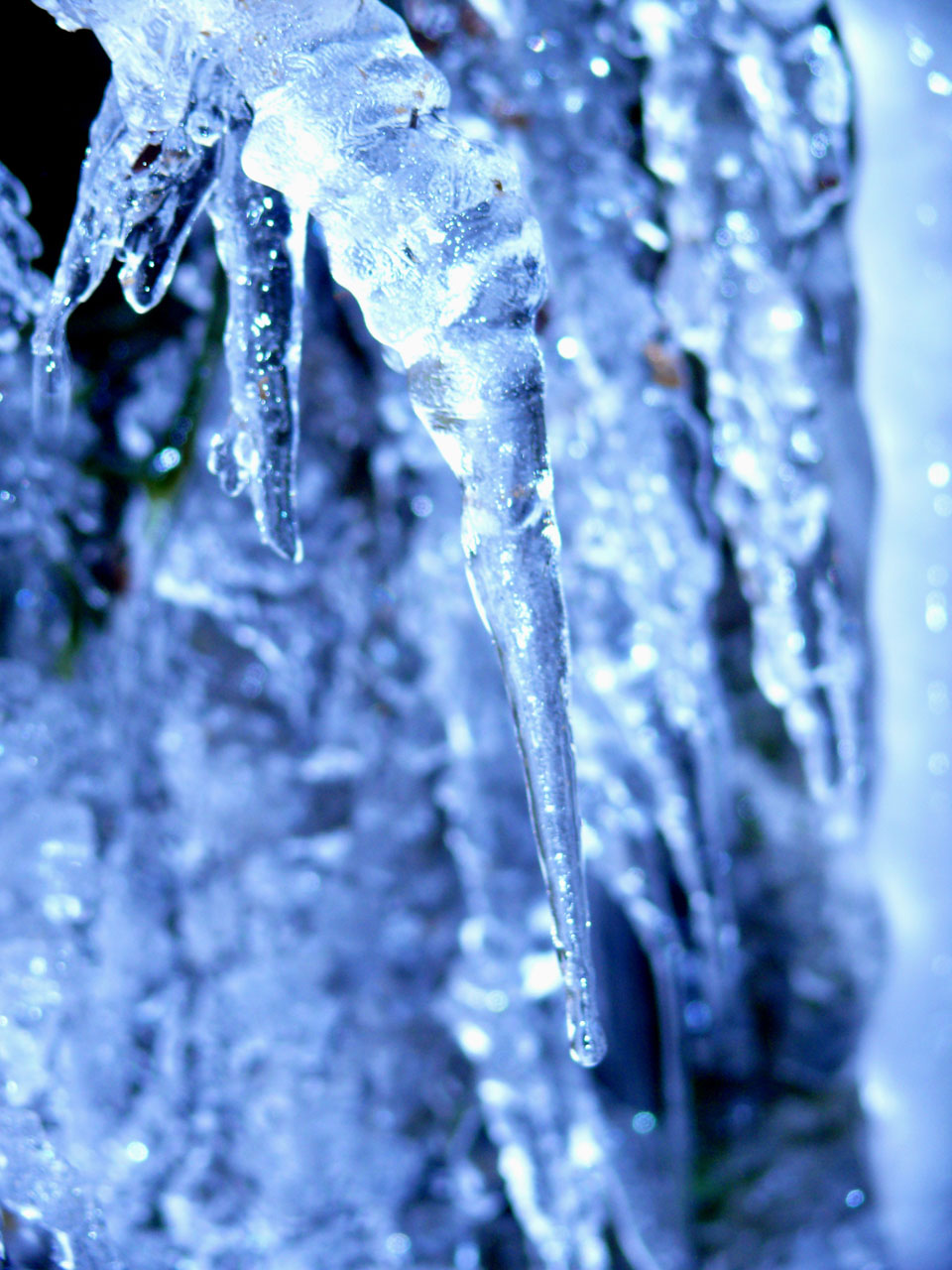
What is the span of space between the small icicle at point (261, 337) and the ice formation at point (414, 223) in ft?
0.11

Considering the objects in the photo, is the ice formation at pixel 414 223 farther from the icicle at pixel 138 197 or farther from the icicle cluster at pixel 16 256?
the icicle cluster at pixel 16 256

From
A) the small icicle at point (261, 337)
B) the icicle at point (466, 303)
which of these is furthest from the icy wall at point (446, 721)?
the icicle at point (466, 303)

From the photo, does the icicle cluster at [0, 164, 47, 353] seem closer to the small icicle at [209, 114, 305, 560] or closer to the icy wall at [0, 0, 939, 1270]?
the icy wall at [0, 0, 939, 1270]

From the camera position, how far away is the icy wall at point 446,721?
3.14 feet

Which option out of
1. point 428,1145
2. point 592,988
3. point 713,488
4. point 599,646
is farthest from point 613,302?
point 428,1145

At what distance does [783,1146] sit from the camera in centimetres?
136

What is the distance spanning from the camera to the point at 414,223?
0.49 metres

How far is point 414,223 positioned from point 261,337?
17 cm

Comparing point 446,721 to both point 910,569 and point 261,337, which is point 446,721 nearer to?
point 910,569

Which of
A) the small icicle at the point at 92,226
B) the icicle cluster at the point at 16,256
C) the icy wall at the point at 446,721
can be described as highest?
the small icicle at the point at 92,226

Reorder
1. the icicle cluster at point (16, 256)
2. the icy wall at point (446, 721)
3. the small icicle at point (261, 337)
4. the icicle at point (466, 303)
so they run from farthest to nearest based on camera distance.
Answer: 1. the icy wall at point (446, 721)
2. the icicle cluster at point (16, 256)
3. the small icicle at point (261, 337)
4. the icicle at point (466, 303)

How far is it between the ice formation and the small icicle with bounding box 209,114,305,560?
0.03m

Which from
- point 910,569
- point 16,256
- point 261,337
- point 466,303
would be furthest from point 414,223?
point 910,569

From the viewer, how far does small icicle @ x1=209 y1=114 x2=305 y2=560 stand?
0.60 m
